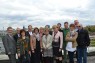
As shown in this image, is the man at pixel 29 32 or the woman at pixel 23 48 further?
the man at pixel 29 32

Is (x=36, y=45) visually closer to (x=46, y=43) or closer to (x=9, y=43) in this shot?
(x=46, y=43)

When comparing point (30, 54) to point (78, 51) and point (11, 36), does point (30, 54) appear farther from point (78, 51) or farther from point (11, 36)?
point (78, 51)

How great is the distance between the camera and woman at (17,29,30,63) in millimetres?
11734

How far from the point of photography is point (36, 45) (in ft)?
39.7

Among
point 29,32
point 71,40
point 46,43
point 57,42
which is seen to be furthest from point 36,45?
point 71,40

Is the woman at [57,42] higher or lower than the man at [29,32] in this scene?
lower

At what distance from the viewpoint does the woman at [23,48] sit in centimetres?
1173

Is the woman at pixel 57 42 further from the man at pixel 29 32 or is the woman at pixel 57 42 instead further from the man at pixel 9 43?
the man at pixel 9 43

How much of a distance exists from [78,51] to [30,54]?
198cm

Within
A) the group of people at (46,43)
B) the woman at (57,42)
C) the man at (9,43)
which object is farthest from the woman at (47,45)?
the man at (9,43)

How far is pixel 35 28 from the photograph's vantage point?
11875 millimetres

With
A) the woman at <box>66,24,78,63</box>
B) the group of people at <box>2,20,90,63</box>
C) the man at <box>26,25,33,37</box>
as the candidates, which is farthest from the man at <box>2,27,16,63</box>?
the woman at <box>66,24,78,63</box>

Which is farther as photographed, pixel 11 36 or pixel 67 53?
pixel 67 53

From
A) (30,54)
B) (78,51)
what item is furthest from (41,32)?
(78,51)
